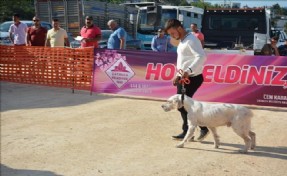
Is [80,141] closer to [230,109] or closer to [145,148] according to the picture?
[145,148]

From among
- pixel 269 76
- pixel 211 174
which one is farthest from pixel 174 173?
pixel 269 76

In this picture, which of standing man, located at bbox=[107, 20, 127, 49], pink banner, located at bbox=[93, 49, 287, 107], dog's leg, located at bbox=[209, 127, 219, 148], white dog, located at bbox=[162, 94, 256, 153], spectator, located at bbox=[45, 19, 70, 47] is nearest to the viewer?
white dog, located at bbox=[162, 94, 256, 153]

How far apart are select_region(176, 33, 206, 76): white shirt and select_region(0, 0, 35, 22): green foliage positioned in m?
36.8

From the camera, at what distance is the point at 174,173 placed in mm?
5578

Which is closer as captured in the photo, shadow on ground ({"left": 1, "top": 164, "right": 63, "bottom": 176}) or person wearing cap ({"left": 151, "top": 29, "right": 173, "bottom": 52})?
shadow on ground ({"left": 1, "top": 164, "right": 63, "bottom": 176})

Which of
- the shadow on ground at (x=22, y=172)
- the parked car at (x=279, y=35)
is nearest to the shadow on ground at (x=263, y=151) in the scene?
the shadow on ground at (x=22, y=172)

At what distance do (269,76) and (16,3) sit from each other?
39.7 meters

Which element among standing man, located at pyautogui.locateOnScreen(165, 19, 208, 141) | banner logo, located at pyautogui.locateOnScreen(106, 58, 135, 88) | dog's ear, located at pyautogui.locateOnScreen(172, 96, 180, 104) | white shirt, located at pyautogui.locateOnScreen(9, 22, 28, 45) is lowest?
banner logo, located at pyautogui.locateOnScreen(106, 58, 135, 88)

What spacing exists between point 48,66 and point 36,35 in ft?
4.45

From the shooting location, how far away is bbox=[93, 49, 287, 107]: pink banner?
9797 millimetres

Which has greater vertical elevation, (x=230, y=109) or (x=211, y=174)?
(x=230, y=109)

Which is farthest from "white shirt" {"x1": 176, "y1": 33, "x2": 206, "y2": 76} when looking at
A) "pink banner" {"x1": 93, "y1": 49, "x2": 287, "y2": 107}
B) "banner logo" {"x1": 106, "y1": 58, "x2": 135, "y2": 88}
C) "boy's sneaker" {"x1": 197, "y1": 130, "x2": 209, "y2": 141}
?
"banner logo" {"x1": 106, "y1": 58, "x2": 135, "y2": 88}

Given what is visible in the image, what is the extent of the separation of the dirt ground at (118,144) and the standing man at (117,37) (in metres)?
2.30

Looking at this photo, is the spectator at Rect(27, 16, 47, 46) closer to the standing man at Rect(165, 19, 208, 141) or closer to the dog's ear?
the standing man at Rect(165, 19, 208, 141)
